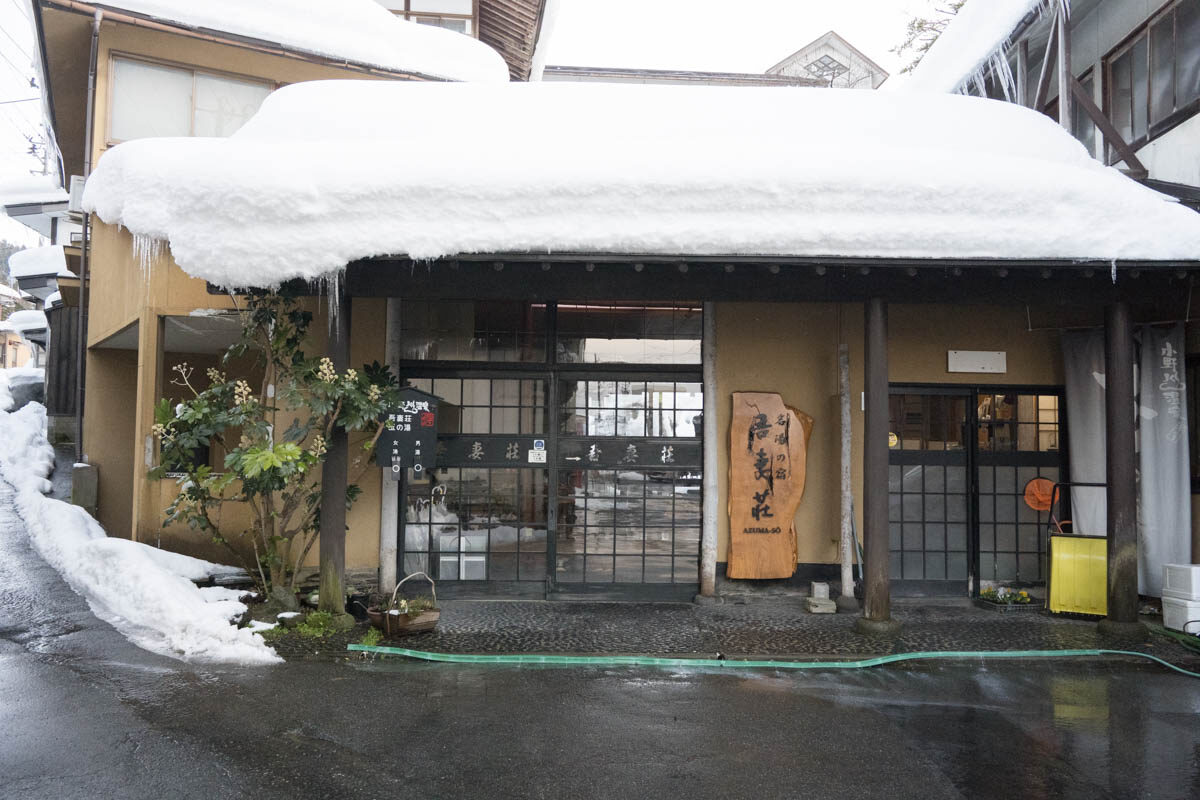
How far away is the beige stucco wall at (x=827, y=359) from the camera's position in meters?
8.85

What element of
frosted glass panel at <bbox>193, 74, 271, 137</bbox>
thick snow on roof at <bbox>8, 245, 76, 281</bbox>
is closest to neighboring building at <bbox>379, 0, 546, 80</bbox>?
frosted glass panel at <bbox>193, 74, 271, 137</bbox>

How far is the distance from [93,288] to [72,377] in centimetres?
634

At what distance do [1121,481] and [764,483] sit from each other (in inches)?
130

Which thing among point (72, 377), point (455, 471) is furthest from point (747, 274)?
point (72, 377)

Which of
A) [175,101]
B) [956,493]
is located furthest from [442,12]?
[956,493]

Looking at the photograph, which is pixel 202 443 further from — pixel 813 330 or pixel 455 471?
pixel 813 330

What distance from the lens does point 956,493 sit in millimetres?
9023

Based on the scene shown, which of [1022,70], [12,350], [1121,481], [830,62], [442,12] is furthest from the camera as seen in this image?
[12,350]

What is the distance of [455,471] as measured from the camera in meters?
8.74

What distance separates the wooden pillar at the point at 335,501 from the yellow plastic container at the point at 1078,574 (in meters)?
7.06

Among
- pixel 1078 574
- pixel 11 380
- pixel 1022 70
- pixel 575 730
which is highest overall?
pixel 1022 70

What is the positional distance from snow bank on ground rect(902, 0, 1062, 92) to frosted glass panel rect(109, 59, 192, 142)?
1073 centimetres

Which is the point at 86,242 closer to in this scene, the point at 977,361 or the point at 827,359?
the point at 827,359

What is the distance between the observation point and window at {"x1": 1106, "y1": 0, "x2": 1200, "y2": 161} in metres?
8.39
